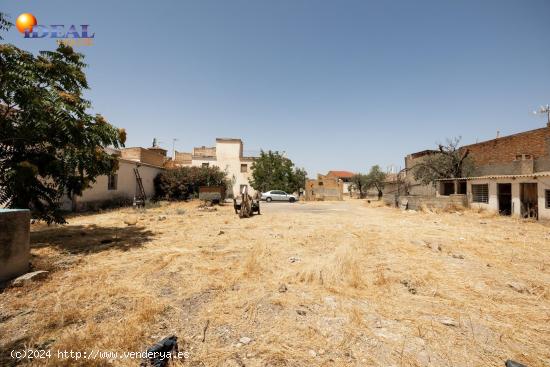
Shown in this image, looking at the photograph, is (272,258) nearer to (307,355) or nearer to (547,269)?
(307,355)

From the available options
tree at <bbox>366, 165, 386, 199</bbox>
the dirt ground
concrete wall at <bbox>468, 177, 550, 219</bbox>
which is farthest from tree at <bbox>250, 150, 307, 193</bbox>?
the dirt ground

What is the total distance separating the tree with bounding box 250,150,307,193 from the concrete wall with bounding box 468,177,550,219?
67.7 ft

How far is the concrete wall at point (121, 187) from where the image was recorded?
1664 centimetres

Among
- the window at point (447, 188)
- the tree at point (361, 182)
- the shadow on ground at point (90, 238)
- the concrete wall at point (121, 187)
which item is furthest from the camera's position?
the tree at point (361, 182)

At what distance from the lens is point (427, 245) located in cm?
830

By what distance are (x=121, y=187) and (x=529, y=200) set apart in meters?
28.9

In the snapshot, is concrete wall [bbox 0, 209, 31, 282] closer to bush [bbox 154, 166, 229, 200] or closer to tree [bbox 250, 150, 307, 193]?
bush [bbox 154, 166, 229, 200]

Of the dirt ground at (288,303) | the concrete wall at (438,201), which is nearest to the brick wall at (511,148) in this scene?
the concrete wall at (438,201)

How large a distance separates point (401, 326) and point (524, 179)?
56.5ft

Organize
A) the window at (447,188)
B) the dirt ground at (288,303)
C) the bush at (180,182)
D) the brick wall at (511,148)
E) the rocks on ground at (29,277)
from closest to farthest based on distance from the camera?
the dirt ground at (288,303), the rocks on ground at (29,277), the brick wall at (511,148), the window at (447,188), the bush at (180,182)

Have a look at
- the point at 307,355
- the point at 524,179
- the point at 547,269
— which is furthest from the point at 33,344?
the point at 524,179

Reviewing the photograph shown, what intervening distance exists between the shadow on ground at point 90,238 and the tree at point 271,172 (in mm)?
23787

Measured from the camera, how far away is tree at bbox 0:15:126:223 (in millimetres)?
6441

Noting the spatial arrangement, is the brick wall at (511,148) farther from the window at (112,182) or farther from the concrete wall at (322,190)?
the window at (112,182)
